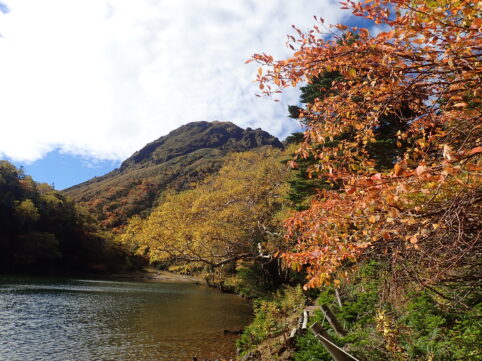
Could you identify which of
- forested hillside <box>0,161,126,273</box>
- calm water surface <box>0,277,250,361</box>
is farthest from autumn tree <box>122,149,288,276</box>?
forested hillside <box>0,161,126,273</box>

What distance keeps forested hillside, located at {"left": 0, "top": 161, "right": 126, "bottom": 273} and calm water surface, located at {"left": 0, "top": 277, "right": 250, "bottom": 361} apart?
29205 millimetres

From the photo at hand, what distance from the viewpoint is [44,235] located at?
54344 millimetres

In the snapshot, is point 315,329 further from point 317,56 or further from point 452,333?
point 317,56

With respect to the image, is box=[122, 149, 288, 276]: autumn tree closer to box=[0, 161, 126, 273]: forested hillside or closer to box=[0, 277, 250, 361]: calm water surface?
box=[0, 277, 250, 361]: calm water surface

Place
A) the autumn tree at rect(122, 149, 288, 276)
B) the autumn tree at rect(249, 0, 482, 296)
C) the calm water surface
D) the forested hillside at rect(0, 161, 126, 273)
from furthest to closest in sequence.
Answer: the forested hillside at rect(0, 161, 126, 273), the autumn tree at rect(122, 149, 288, 276), the calm water surface, the autumn tree at rect(249, 0, 482, 296)

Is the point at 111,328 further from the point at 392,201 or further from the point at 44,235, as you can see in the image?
the point at 44,235

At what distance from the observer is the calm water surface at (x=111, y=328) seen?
42.3 ft

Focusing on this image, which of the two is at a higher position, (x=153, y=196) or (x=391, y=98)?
(x=153, y=196)

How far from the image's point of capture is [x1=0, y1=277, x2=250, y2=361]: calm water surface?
12883 millimetres

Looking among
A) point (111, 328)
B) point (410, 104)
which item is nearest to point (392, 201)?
point (410, 104)

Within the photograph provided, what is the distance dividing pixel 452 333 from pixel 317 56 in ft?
18.2

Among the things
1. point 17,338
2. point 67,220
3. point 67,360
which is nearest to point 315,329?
point 67,360

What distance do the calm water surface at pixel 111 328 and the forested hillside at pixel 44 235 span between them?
29.2 metres

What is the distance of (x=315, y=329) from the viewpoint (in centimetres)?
570
